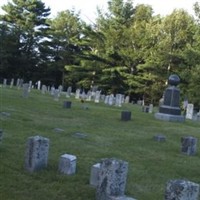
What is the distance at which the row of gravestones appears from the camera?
517 centimetres

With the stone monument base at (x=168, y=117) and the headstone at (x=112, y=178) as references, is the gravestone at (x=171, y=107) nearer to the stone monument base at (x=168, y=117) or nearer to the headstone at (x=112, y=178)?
the stone monument base at (x=168, y=117)

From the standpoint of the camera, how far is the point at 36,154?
7.41 meters

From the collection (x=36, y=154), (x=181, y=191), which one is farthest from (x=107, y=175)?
(x=36, y=154)

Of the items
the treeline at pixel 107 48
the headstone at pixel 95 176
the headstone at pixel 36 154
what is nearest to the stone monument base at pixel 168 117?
the headstone at pixel 36 154

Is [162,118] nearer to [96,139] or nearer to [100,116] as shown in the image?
[100,116]

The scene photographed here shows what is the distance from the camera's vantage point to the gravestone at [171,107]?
20.9 metres

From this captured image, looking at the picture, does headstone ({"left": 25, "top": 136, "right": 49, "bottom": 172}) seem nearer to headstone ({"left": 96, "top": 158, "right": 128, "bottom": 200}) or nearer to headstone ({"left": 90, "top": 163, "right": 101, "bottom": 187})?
headstone ({"left": 90, "top": 163, "right": 101, "bottom": 187})

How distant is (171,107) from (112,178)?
15622 mm

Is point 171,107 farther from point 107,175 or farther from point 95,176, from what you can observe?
point 107,175

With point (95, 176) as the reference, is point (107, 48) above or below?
above

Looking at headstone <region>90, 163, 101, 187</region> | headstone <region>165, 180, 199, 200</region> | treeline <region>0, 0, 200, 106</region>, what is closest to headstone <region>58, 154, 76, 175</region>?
headstone <region>90, 163, 101, 187</region>

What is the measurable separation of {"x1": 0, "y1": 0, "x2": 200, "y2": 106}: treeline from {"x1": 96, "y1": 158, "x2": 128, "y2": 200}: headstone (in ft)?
118

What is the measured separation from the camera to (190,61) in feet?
139

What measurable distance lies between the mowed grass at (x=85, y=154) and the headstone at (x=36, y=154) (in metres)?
0.11
